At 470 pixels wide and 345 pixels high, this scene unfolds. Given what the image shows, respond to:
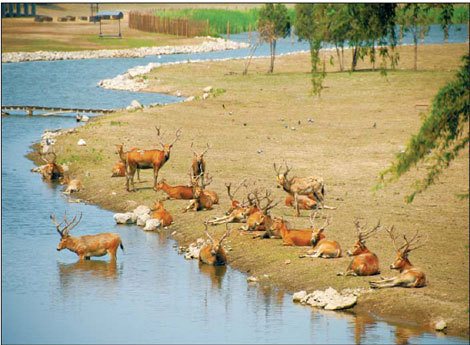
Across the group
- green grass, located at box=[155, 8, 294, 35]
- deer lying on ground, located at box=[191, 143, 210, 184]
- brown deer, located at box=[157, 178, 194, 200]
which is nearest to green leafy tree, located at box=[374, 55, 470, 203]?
brown deer, located at box=[157, 178, 194, 200]

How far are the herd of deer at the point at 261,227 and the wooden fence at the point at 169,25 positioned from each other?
362 feet

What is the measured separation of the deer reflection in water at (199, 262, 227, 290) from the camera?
23031 millimetres

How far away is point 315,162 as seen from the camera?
37.2m

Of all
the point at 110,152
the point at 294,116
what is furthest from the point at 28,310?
the point at 294,116

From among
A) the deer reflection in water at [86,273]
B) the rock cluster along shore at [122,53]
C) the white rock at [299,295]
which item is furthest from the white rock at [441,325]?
the rock cluster along shore at [122,53]

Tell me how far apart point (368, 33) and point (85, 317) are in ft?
30.3

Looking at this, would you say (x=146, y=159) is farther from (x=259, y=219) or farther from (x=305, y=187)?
(x=259, y=219)

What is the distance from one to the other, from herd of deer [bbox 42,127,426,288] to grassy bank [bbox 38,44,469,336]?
303 mm

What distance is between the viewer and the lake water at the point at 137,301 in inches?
761

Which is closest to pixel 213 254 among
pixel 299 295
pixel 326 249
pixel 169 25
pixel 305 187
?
pixel 326 249

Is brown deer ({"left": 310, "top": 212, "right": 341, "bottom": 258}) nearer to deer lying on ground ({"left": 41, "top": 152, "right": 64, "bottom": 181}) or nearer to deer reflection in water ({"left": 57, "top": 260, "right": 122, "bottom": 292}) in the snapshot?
deer reflection in water ({"left": 57, "top": 260, "right": 122, "bottom": 292})

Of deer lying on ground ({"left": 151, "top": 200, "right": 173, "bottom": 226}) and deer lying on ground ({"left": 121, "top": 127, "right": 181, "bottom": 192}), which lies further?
deer lying on ground ({"left": 121, "top": 127, "right": 181, "bottom": 192})

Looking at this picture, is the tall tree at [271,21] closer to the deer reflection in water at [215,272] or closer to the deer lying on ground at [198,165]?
the deer lying on ground at [198,165]

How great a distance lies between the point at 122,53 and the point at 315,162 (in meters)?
78.8
